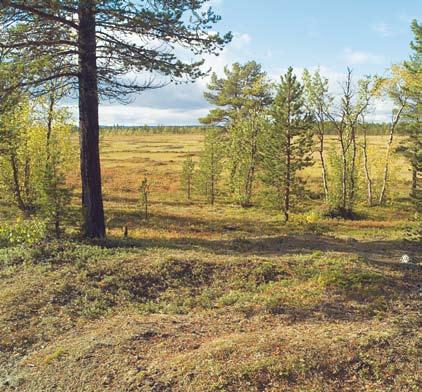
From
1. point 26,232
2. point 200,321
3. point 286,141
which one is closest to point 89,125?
point 26,232

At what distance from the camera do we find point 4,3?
32.8 ft

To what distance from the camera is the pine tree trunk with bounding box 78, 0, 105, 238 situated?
1191 centimetres

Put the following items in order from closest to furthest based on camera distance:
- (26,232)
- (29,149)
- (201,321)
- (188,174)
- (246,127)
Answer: (201,321) → (26,232) → (29,149) → (246,127) → (188,174)

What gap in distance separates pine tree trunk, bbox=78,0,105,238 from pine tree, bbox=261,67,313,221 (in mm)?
17119

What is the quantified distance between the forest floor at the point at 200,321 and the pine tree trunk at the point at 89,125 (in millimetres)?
1053

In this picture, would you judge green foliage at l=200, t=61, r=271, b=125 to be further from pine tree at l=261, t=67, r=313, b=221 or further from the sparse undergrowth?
the sparse undergrowth

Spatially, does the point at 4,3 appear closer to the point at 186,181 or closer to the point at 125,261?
the point at 125,261

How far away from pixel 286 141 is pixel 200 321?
70.6 ft

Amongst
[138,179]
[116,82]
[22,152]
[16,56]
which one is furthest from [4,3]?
[138,179]

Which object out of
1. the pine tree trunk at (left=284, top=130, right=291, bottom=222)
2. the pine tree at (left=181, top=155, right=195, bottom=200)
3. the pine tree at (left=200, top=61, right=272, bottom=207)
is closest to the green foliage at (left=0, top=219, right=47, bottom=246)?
the pine tree trunk at (left=284, top=130, right=291, bottom=222)

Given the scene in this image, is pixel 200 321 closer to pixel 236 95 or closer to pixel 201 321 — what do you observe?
pixel 201 321

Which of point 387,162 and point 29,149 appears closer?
point 29,149

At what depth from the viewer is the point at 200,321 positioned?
782 centimetres

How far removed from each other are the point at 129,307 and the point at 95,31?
801 cm
